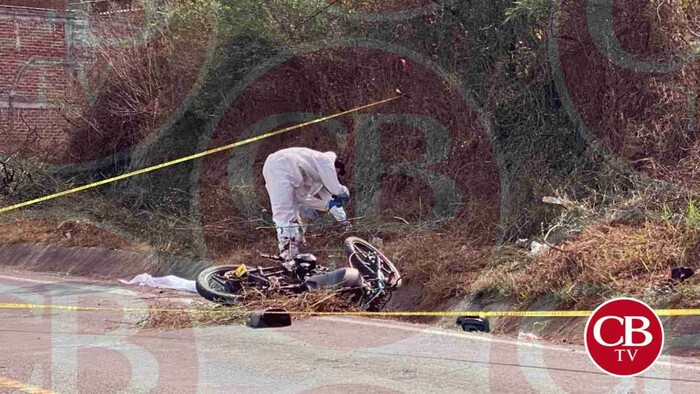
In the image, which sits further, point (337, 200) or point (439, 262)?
point (337, 200)

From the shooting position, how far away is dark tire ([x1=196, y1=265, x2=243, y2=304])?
9.27m

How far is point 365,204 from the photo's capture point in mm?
12820

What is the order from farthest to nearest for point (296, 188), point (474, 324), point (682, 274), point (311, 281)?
point (296, 188) → point (311, 281) → point (474, 324) → point (682, 274)

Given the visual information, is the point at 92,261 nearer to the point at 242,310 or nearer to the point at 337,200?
the point at 337,200

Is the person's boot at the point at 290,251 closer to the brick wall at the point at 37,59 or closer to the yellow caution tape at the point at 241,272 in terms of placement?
the yellow caution tape at the point at 241,272

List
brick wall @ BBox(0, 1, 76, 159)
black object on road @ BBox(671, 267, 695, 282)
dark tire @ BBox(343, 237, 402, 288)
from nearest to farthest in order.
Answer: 1. black object on road @ BBox(671, 267, 695, 282)
2. dark tire @ BBox(343, 237, 402, 288)
3. brick wall @ BBox(0, 1, 76, 159)

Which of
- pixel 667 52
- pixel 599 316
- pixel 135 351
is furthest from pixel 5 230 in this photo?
pixel 599 316

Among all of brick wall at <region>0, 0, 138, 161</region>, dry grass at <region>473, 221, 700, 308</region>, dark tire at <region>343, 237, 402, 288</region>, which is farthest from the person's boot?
brick wall at <region>0, 0, 138, 161</region>

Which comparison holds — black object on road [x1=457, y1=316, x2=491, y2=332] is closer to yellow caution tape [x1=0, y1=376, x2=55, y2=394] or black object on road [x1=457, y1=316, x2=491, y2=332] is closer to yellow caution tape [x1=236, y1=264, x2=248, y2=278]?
yellow caution tape [x1=236, y1=264, x2=248, y2=278]

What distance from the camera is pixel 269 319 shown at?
8.59m

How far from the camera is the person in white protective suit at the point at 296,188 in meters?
10.8

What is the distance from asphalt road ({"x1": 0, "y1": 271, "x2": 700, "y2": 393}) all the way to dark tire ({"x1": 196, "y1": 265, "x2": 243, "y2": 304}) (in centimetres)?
63

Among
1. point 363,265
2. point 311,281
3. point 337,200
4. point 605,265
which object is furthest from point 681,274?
point 337,200

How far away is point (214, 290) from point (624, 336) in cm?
502
